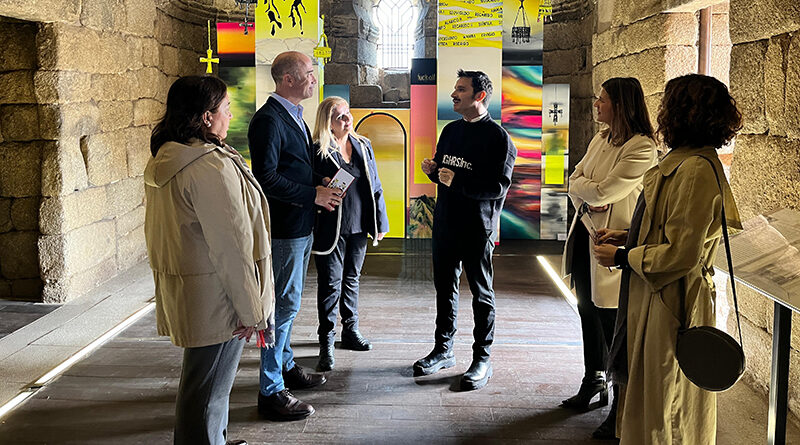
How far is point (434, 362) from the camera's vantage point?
387 cm

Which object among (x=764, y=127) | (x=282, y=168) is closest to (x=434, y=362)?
(x=282, y=168)

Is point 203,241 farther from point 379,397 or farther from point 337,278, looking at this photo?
point 337,278

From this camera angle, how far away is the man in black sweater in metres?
3.60

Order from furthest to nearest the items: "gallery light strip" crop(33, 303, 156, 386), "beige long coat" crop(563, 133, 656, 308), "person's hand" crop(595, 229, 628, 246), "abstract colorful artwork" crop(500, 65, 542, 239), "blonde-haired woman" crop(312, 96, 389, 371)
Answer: "abstract colorful artwork" crop(500, 65, 542, 239) < "blonde-haired woman" crop(312, 96, 389, 371) < "gallery light strip" crop(33, 303, 156, 386) < "beige long coat" crop(563, 133, 656, 308) < "person's hand" crop(595, 229, 628, 246)

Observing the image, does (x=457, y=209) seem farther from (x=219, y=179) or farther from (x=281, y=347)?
(x=219, y=179)

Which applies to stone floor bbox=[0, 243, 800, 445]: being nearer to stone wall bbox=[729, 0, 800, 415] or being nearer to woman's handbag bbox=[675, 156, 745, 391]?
stone wall bbox=[729, 0, 800, 415]

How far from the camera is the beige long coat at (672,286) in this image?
219 cm

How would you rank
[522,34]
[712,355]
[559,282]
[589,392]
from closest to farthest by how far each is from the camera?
[712,355]
[589,392]
[559,282]
[522,34]

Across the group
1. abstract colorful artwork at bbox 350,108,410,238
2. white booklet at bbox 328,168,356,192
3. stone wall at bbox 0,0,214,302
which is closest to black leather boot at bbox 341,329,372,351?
white booklet at bbox 328,168,356,192

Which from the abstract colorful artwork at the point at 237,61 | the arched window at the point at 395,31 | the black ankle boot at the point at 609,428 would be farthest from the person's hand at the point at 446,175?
the arched window at the point at 395,31

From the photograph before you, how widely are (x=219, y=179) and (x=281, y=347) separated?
3.86 ft

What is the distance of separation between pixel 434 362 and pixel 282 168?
4.36ft

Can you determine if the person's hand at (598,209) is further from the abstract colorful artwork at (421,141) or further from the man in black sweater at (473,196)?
the abstract colorful artwork at (421,141)

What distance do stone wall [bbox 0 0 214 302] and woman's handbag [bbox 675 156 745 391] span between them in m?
4.22
